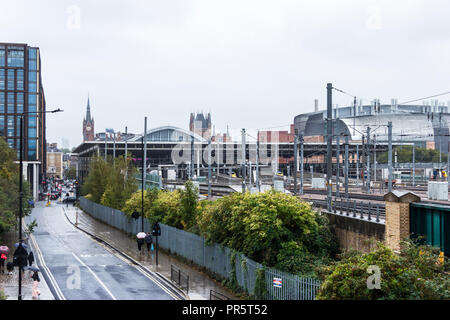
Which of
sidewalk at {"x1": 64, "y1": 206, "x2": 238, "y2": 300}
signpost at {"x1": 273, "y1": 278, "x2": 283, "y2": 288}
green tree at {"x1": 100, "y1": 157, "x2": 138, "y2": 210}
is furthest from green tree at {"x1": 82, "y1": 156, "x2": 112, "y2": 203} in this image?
signpost at {"x1": 273, "y1": 278, "x2": 283, "y2": 288}

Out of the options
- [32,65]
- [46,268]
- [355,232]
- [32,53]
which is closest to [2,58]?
[32,65]

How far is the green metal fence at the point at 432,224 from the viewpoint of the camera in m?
17.3

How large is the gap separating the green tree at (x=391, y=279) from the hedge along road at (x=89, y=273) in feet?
31.7

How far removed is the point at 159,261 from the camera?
103ft

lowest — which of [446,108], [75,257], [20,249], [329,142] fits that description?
[75,257]

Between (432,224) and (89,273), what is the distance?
56.0ft

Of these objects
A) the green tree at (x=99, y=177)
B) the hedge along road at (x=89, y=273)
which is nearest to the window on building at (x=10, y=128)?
the green tree at (x=99, y=177)

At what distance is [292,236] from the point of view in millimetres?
22312

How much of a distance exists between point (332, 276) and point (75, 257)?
22250mm

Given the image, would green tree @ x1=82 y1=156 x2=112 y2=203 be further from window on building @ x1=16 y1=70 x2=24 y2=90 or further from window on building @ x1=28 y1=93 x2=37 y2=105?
window on building @ x1=16 y1=70 x2=24 y2=90

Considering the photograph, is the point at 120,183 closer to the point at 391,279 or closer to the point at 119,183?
the point at 119,183

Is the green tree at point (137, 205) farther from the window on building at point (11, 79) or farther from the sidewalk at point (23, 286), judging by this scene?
the window on building at point (11, 79)
